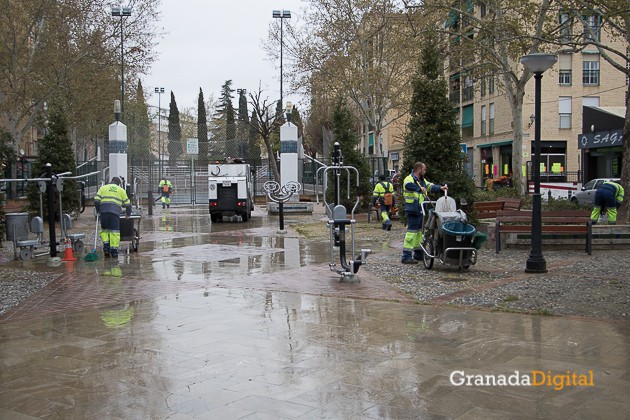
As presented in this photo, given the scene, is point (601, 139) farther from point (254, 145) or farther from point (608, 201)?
point (608, 201)

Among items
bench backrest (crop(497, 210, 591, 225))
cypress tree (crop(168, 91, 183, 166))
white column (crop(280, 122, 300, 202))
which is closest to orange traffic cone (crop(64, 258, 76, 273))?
bench backrest (crop(497, 210, 591, 225))

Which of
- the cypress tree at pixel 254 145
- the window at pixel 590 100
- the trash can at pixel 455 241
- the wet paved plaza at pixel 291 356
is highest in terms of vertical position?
the window at pixel 590 100

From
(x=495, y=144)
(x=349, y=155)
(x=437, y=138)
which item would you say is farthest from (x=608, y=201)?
(x=495, y=144)

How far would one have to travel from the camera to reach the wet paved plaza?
4.84 metres

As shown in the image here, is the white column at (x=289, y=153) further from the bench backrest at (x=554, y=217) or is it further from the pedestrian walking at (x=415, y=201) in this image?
the pedestrian walking at (x=415, y=201)

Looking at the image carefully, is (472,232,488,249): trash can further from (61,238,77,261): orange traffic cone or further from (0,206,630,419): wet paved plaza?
(61,238,77,261): orange traffic cone

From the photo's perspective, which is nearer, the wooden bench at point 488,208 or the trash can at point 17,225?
the trash can at point 17,225

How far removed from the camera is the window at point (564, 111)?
43.0 m

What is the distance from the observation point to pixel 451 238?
1073 cm

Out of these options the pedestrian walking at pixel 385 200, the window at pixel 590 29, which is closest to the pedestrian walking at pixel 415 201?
the pedestrian walking at pixel 385 200

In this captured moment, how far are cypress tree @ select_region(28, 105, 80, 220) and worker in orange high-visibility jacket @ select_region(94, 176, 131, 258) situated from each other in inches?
394

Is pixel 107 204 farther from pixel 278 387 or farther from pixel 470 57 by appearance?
pixel 470 57

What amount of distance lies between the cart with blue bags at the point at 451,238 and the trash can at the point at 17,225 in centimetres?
810

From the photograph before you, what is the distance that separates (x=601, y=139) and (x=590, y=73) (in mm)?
7415
